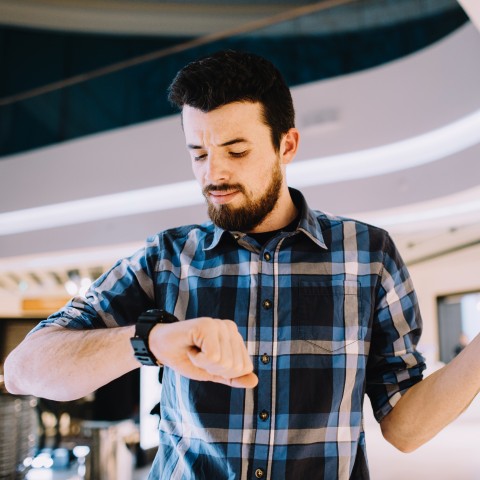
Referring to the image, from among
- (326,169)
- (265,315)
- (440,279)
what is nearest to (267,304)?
(265,315)

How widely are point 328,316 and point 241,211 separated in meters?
0.25

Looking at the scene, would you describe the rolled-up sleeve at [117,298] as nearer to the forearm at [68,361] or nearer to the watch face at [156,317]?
the forearm at [68,361]

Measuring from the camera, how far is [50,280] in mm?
9289

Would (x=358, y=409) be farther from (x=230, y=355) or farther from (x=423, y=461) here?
(x=423, y=461)

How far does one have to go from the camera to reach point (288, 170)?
18.9 feet

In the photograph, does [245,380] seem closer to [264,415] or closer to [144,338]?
[144,338]

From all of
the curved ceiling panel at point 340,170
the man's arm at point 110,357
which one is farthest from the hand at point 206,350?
the curved ceiling panel at point 340,170

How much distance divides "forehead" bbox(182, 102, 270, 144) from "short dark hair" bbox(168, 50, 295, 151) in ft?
0.04

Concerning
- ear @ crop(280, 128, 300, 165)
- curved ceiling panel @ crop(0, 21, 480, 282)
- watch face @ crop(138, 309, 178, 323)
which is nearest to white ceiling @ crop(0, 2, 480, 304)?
curved ceiling panel @ crop(0, 21, 480, 282)

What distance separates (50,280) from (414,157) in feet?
21.0

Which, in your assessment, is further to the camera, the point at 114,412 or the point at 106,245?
the point at 106,245

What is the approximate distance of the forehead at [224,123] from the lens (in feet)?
3.40

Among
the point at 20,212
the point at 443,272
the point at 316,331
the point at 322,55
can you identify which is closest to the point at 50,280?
the point at 20,212

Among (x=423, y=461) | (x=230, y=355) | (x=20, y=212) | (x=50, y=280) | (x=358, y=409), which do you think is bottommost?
(x=423, y=461)
